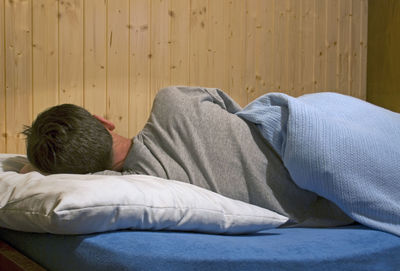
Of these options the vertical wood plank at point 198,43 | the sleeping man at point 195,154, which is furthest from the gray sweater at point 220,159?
the vertical wood plank at point 198,43

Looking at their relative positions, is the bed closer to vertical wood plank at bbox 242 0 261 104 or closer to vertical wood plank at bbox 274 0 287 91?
vertical wood plank at bbox 242 0 261 104

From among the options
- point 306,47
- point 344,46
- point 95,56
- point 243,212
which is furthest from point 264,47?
point 243,212

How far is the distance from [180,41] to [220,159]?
1.31 m

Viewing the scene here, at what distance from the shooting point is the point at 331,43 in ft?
11.2

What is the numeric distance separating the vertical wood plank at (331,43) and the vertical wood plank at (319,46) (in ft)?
0.09

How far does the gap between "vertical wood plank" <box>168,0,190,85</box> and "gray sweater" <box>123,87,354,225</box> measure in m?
1.03

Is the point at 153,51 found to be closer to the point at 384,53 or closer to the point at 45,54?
the point at 45,54

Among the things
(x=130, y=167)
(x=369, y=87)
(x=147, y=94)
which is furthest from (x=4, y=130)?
(x=369, y=87)

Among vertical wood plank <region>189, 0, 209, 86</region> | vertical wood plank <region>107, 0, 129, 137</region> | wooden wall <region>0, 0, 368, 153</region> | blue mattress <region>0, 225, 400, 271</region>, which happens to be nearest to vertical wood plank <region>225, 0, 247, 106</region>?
wooden wall <region>0, 0, 368, 153</region>

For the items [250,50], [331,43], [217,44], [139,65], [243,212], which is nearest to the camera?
[243,212]

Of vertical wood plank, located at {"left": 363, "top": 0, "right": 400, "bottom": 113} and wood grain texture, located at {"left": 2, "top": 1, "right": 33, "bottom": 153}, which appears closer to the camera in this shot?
wood grain texture, located at {"left": 2, "top": 1, "right": 33, "bottom": 153}

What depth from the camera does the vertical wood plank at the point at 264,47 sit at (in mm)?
3066

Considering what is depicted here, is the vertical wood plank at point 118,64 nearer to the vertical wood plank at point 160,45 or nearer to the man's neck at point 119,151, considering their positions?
the vertical wood plank at point 160,45

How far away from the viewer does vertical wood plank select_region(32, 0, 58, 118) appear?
2.35 m
